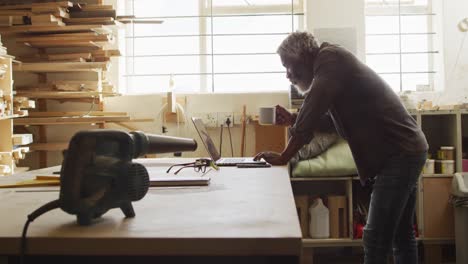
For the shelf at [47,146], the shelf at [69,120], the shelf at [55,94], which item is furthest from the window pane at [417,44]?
the shelf at [47,146]

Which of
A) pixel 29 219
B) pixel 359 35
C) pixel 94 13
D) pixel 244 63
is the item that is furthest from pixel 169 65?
pixel 29 219

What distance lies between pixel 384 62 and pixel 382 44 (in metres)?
0.14

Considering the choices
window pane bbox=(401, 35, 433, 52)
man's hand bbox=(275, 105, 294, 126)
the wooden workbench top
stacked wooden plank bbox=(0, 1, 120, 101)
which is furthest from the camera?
window pane bbox=(401, 35, 433, 52)

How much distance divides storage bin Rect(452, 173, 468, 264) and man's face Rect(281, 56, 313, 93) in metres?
1.23

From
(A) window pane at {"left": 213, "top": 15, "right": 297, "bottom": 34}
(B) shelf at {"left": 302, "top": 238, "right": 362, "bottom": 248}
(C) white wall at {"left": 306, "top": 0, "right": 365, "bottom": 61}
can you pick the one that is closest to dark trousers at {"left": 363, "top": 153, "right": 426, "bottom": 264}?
(B) shelf at {"left": 302, "top": 238, "right": 362, "bottom": 248}

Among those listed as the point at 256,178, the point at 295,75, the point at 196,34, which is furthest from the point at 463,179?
the point at 196,34

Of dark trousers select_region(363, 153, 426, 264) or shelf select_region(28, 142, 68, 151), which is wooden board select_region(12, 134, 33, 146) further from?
dark trousers select_region(363, 153, 426, 264)

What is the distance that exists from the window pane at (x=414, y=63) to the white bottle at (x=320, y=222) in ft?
4.38

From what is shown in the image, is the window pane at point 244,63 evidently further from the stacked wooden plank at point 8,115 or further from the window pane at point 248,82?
the stacked wooden plank at point 8,115

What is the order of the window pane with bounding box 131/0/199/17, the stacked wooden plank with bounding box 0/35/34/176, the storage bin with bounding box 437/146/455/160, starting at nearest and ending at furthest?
the stacked wooden plank with bounding box 0/35/34/176 < the storage bin with bounding box 437/146/455/160 < the window pane with bounding box 131/0/199/17

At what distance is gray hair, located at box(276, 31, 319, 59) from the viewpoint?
2.01m

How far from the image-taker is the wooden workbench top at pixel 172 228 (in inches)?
30.0

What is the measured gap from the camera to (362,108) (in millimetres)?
1871

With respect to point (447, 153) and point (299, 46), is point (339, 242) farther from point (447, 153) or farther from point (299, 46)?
point (299, 46)
